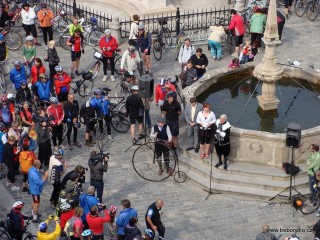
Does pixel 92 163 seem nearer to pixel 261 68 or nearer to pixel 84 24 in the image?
pixel 261 68

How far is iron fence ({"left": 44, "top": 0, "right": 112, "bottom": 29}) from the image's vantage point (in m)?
27.6

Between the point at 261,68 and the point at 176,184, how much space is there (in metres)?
3.73

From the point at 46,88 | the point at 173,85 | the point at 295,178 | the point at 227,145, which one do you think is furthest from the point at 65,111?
the point at 295,178

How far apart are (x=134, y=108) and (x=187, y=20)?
831 centimetres

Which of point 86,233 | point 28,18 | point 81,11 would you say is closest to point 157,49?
point 81,11

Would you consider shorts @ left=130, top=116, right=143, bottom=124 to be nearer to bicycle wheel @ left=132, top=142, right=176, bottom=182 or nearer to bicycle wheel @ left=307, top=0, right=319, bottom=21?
bicycle wheel @ left=132, top=142, right=176, bottom=182

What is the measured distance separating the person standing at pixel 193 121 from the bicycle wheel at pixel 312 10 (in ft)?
36.1

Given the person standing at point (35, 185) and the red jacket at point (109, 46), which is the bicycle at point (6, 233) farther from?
the red jacket at point (109, 46)

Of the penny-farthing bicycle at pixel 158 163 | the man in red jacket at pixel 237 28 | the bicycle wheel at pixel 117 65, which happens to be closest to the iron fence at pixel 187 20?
the man in red jacket at pixel 237 28

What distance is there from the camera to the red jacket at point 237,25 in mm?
25406

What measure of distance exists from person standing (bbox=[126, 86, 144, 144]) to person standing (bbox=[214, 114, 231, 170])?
2.56 m

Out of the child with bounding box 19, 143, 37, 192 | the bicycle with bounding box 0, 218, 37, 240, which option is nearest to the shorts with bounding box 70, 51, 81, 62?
the child with bounding box 19, 143, 37, 192

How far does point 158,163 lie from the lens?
63.7 ft

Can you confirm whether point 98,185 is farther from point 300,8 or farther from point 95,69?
point 300,8
